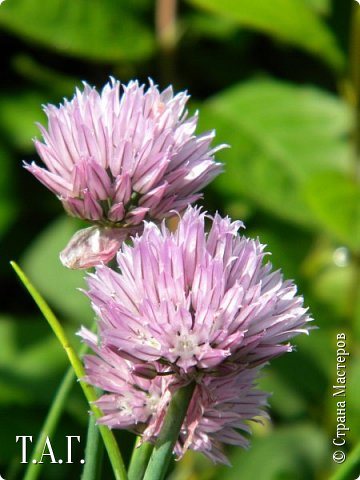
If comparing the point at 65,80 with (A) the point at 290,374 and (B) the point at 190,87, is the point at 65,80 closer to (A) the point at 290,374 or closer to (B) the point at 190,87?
(B) the point at 190,87

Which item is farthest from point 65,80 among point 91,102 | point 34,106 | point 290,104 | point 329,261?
point 91,102

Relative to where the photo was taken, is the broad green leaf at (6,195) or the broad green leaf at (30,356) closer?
the broad green leaf at (30,356)

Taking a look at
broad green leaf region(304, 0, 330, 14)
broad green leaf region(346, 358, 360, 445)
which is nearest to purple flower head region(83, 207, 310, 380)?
broad green leaf region(346, 358, 360, 445)

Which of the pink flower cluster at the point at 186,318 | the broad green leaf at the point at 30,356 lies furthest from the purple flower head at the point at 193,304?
the broad green leaf at the point at 30,356

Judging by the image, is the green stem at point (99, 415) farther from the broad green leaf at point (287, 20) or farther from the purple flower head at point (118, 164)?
the broad green leaf at point (287, 20)

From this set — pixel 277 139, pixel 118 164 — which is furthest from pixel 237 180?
pixel 118 164

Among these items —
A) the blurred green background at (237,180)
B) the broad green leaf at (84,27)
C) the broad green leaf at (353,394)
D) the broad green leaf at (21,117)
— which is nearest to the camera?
the broad green leaf at (353,394)

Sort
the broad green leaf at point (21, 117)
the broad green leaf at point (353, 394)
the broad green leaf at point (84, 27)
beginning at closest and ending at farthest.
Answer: the broad green leaf at point (353, 394)
the broad green leaf at point (84, 27)
the broad green leaf at point (21, 117)

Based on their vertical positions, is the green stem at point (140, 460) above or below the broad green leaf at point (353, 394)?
below
